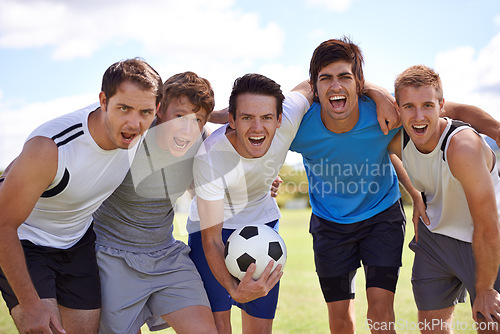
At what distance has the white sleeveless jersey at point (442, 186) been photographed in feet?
14.3

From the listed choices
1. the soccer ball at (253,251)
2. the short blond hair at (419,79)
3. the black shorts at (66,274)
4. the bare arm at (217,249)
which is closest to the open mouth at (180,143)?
the bare arm at (217,249)

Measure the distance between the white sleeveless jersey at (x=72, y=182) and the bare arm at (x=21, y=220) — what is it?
0.66 ft

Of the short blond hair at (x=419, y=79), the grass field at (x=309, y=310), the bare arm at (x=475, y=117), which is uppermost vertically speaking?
the short blond hair at (x=419, y=79)

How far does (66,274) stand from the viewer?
4324 millimetres

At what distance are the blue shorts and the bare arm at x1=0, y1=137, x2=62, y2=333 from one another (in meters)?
1.70

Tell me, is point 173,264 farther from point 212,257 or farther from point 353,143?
point 353,143

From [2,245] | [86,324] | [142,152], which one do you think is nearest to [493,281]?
[142,152]

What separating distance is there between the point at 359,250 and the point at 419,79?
Answer: 1938mm

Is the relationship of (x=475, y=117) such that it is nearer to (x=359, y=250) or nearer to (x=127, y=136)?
(x=359, y=250)

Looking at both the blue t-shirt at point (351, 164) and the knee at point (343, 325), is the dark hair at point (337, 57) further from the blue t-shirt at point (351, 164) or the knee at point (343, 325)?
the knee at point (343, 325)

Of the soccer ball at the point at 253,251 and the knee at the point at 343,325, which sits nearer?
the soccer ball at the point at 253,251

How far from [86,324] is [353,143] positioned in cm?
316

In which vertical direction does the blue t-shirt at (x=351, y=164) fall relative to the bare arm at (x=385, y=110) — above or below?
below

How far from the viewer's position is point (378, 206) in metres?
5.05
